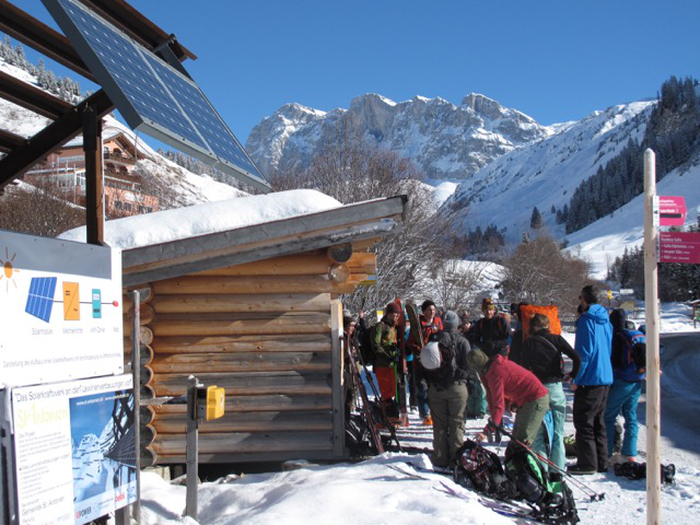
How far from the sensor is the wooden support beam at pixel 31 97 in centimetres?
399

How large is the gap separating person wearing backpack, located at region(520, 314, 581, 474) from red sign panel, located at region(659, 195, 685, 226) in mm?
2316

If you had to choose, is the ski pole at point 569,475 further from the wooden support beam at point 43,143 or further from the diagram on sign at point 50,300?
the wooden support beam at point 43,143

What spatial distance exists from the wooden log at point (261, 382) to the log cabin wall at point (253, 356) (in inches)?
0.5

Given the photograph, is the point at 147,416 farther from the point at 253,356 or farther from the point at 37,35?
the point at 37,35

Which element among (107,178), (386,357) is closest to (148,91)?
(386,357)

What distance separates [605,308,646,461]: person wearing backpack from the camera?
22.5 ft

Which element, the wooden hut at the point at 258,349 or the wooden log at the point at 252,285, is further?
the wooden log at the point at 252,285

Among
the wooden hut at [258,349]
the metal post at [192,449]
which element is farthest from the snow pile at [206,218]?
the metal post at [192,449]

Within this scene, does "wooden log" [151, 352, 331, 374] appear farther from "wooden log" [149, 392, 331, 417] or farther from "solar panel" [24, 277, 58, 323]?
"solar panel" [24, 277, 58, 323]

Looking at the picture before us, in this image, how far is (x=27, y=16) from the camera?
3.67 meters

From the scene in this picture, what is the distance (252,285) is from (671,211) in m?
4.58

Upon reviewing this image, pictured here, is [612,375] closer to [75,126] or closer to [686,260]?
[686,260]

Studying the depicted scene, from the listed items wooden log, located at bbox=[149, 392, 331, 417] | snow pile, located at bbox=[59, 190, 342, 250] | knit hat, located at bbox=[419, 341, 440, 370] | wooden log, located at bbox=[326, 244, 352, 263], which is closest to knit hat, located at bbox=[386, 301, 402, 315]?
wooden log, located at bbox=[326, 244, 352, 263]

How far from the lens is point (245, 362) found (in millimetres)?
7219
